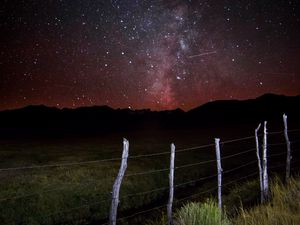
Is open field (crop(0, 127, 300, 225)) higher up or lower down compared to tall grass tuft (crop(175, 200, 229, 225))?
lower down

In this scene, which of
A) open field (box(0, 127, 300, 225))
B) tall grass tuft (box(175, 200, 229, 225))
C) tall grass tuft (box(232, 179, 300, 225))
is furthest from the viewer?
open field (box(0, 127, 300, 225))

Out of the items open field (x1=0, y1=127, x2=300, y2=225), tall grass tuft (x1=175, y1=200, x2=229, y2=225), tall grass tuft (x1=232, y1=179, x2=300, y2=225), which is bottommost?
open field (x1=0, y1=127, x2=300, y2=225)

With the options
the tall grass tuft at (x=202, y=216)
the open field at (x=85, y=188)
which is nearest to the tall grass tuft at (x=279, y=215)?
the tall grass tuft at (x=202, y=216)

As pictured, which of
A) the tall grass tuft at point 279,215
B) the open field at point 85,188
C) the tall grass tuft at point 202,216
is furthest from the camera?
the open field at point 85,188

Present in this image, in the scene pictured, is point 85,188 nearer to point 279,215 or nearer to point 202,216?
point 202,216

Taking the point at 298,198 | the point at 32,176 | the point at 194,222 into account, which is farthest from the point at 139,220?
the point at 32,176

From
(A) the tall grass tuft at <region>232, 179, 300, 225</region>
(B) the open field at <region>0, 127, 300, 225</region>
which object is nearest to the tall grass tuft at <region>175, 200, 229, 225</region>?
(A) the tall grass tuft at <region>232, 179, 300, 225</region>

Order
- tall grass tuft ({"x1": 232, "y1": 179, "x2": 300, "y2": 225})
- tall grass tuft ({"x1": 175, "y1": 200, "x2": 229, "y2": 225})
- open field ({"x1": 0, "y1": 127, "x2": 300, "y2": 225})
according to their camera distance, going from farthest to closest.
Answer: open field ({"x1": 0, "y1": 127, "x2": 300, "y2": 225}) → tall grass tuft ({"x1": 232, "y1": 179, "x2": 300, "y2": 225}) → tall grass tuft ({"x1": 175, "y1": 200, "x2": 229, "y2": 225})

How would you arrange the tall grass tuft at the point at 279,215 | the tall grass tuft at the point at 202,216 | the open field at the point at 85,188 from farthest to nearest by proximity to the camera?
the open field at the point at 85,188, the tall grass tuft at the point at 279,215, the tall grass tuft at the point at 202,216

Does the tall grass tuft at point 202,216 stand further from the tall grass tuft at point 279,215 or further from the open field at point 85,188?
the open field at point 85,188

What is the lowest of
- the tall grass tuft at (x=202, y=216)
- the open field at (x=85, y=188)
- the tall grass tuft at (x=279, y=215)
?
the open field at (x=85, y=188)

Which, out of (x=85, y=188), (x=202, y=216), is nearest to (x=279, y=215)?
(x=202, y=216)

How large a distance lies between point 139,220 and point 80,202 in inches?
218

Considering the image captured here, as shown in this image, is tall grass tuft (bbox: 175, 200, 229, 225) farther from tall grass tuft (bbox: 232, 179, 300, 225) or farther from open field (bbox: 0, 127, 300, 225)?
open field (bbox: 0, 127, 300, 225)
